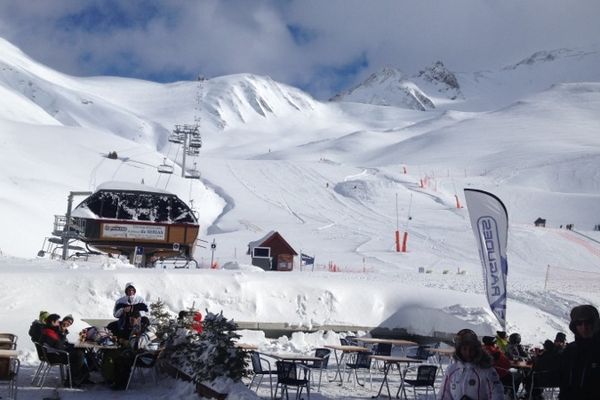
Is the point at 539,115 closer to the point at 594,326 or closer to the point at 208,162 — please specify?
the point at 208,162

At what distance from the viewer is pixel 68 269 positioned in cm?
1703

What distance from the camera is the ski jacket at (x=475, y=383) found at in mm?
5410

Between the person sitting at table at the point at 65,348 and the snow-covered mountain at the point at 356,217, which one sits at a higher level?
the snow-covered mountain at the point at 356,217

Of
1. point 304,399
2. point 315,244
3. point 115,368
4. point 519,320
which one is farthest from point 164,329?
point 315,244

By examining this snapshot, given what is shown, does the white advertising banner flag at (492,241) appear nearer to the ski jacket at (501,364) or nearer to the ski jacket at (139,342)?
the ski jacket at (501,364)

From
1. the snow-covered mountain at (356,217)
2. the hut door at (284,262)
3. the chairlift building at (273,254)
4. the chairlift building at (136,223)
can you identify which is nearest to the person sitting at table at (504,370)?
the snow-covered mountain at (356,217)

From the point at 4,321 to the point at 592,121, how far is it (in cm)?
12101

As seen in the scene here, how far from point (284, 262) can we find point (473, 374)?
1026 inches

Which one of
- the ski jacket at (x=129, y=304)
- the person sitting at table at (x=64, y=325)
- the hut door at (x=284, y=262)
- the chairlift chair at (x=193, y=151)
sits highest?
the chairlift chair at (x=193, y=151)

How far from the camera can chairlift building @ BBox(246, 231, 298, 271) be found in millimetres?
31062

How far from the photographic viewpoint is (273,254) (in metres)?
31.2

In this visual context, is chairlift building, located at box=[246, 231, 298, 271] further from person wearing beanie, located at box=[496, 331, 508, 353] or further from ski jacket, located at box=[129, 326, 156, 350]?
ski jacket, located at box=[129, 326, 156, 350]

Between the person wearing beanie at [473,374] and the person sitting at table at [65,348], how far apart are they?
237 inches

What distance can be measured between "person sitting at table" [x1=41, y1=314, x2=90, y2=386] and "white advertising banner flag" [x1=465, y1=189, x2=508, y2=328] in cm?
751
